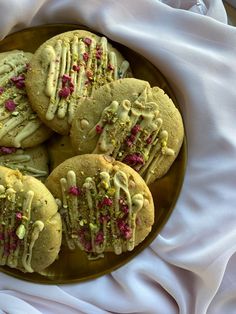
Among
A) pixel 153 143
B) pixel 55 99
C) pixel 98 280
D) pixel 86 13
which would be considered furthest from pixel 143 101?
pixel 98 280

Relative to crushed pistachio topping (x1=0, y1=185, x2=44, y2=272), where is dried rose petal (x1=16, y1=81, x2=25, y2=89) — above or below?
above

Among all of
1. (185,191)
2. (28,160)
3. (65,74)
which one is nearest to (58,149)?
(28,160)

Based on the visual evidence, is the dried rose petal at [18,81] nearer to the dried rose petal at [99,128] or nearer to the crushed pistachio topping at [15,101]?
the crushed pistachio topping at [15,101]

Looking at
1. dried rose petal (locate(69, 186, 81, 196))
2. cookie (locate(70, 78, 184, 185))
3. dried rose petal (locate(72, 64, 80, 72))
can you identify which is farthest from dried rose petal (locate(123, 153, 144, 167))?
dried rose petal (locate(72, 64, 80, 72))

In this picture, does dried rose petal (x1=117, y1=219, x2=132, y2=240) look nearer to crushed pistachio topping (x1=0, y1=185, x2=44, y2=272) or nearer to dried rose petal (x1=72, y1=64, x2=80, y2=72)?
crushed pistachio topping (x1=0, y1=185, x2=44, y2=272)

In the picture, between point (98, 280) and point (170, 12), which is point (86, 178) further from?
point (170, 12)

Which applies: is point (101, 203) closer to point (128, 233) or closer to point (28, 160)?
point (128, 233)
